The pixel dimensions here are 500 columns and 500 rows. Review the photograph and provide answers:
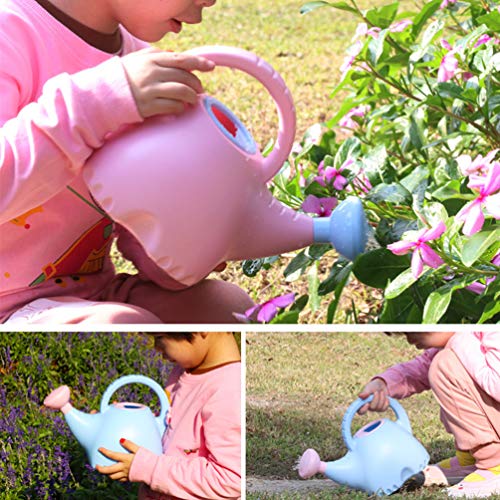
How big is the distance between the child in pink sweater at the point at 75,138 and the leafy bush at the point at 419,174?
0.30m

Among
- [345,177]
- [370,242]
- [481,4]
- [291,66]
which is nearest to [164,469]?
[370,242]

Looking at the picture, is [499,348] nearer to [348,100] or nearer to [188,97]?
[188,97]

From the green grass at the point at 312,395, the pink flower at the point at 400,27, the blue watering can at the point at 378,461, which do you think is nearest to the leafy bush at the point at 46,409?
the green grass at the point at 312,395

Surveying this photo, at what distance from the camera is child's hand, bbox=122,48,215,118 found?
1.59 metres

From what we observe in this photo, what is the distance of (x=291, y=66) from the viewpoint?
492 cm

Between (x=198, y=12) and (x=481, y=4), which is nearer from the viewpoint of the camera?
(x=198, y=12)

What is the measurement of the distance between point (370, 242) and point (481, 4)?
32.2 inches

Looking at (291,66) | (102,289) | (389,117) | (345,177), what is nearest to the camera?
(102,289)

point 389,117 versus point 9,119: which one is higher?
point 9,119

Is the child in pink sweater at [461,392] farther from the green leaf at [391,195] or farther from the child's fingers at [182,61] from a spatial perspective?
the green leaf at [391,195]

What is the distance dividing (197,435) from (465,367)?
0.39m

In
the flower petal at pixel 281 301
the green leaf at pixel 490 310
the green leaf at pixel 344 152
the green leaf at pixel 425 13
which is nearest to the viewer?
the green leaf at pixel 490 310

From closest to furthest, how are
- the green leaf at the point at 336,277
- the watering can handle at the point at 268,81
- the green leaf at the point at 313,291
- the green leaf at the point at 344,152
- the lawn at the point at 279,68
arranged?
the watering can handle at the point at 268,81 → the green leaf at the point at 336,277 → the green leaf at the point at 313,291 → the green leaf at the point at 344,152 → the lawn at the point at 279,68

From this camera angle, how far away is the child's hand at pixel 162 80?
5.22ft
